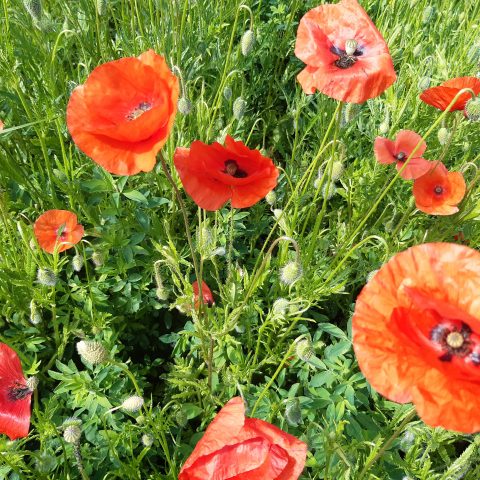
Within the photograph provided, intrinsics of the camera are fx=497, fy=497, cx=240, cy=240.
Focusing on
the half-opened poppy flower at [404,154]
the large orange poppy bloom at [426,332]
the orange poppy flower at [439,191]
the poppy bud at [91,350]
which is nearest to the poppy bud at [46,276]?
the poppy bud at [91,350]

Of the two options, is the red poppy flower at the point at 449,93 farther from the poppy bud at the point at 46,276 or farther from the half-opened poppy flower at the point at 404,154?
the poppy bud at the point at 46,276

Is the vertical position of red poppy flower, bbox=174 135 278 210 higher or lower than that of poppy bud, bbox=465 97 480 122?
lower

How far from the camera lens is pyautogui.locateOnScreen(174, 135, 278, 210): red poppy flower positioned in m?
1.54

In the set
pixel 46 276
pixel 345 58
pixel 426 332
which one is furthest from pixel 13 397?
pixel 345 58

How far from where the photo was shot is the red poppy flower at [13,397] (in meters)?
1.48

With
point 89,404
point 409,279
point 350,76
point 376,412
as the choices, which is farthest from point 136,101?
point 376,412

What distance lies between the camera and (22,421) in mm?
1504

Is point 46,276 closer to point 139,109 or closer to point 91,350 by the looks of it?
point 91,350

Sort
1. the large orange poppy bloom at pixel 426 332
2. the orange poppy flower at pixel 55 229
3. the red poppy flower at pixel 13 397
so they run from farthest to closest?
the orange poppy flower at pixel 55 229
the red poppy flower at pixel 13 397
the large orange poppy bloom at pixel 426 332

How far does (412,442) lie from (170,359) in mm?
1118

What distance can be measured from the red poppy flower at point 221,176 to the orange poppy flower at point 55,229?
596mm

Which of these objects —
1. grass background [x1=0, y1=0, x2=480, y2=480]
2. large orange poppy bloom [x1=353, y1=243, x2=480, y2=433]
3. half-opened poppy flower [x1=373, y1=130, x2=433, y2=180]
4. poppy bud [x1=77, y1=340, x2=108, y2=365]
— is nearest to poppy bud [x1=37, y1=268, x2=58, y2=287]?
grass background [x1=0, y1=0, x2=480, y2=480]

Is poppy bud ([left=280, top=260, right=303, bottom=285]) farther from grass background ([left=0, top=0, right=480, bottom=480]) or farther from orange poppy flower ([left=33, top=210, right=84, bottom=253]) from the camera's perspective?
orange poppy flower ([left=33, top=210, right=84, bottom=253])

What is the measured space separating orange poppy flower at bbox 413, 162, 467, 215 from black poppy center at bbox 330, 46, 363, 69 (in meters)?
0.72
